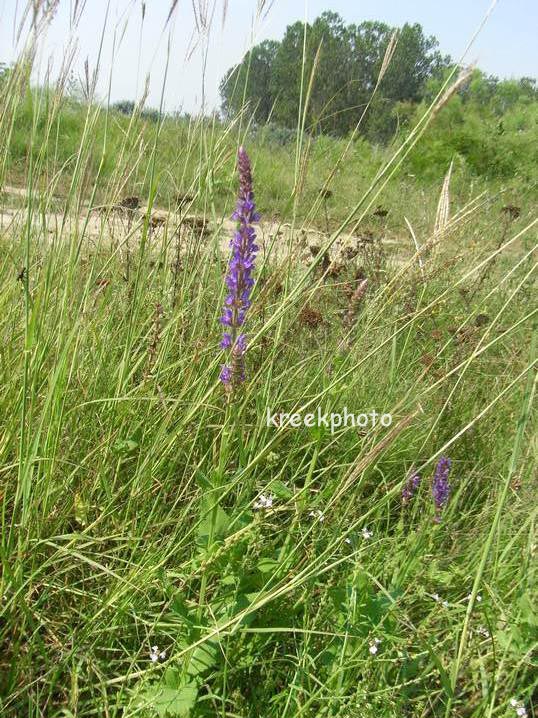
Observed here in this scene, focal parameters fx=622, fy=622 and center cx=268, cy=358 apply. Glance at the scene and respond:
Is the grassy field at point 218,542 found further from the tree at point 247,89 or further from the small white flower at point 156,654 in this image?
the tree at point 247,89

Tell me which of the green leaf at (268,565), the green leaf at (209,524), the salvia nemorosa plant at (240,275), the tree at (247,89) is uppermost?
the tree at (247,89)

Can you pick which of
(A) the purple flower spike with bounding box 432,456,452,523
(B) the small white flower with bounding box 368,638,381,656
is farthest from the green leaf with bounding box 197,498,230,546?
(A) the purple flower spike with bounding box 432,456,452,523

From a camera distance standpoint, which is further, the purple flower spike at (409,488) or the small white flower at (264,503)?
the purple flower spike at (409,488)

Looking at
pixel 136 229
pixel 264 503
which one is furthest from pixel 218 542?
pixel 136 229

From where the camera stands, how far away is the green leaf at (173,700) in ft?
3.18

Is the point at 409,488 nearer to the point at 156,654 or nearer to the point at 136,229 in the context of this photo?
the point at 156,654

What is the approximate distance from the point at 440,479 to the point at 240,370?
0.57 metres

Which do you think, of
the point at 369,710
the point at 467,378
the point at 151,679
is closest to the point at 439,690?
the point at 369,710

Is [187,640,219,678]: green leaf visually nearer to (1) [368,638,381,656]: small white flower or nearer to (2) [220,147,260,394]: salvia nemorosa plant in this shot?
(1) [368,638,381,656]: small white flower

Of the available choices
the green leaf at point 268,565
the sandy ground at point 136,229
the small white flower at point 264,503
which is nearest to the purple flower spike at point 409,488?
the small white flower at point 264,503

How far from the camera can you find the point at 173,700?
0.97 meters

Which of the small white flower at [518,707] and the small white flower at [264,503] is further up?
the small white flower at [264,503]

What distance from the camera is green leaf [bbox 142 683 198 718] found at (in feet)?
3.18

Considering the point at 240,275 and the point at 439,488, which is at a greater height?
the point at 240,275
